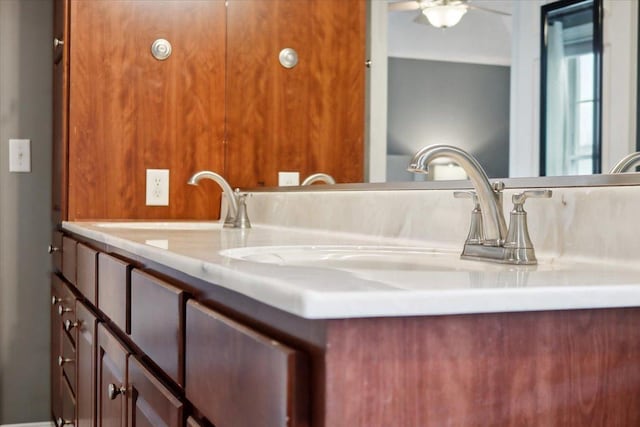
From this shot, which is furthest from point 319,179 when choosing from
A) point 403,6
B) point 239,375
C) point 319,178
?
point 239,375

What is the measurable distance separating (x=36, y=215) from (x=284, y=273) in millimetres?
2214

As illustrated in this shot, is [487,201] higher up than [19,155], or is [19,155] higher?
[19,155]

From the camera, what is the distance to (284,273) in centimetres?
71

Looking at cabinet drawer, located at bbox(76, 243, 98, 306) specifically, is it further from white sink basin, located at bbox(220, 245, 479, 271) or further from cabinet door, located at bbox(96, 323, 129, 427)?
white sink basin, located at bbox(220, 245, 479, 271)

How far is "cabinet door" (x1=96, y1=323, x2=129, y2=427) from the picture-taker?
4.22 ft

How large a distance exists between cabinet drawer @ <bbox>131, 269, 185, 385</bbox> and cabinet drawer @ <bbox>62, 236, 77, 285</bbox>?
0.83 meters

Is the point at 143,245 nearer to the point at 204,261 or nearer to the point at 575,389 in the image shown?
the point at 204,261

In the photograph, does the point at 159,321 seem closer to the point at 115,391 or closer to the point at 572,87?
the point at 115,391

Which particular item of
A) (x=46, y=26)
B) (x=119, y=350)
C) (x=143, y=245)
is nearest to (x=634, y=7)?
(x=143, y=245)

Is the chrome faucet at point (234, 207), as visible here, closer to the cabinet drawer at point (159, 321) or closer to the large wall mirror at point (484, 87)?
the large wall mirror at point (484, 87)

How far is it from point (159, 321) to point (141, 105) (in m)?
1.46

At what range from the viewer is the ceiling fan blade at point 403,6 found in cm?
149

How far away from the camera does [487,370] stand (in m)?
0.65

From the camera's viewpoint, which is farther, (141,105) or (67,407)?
(141,105)
